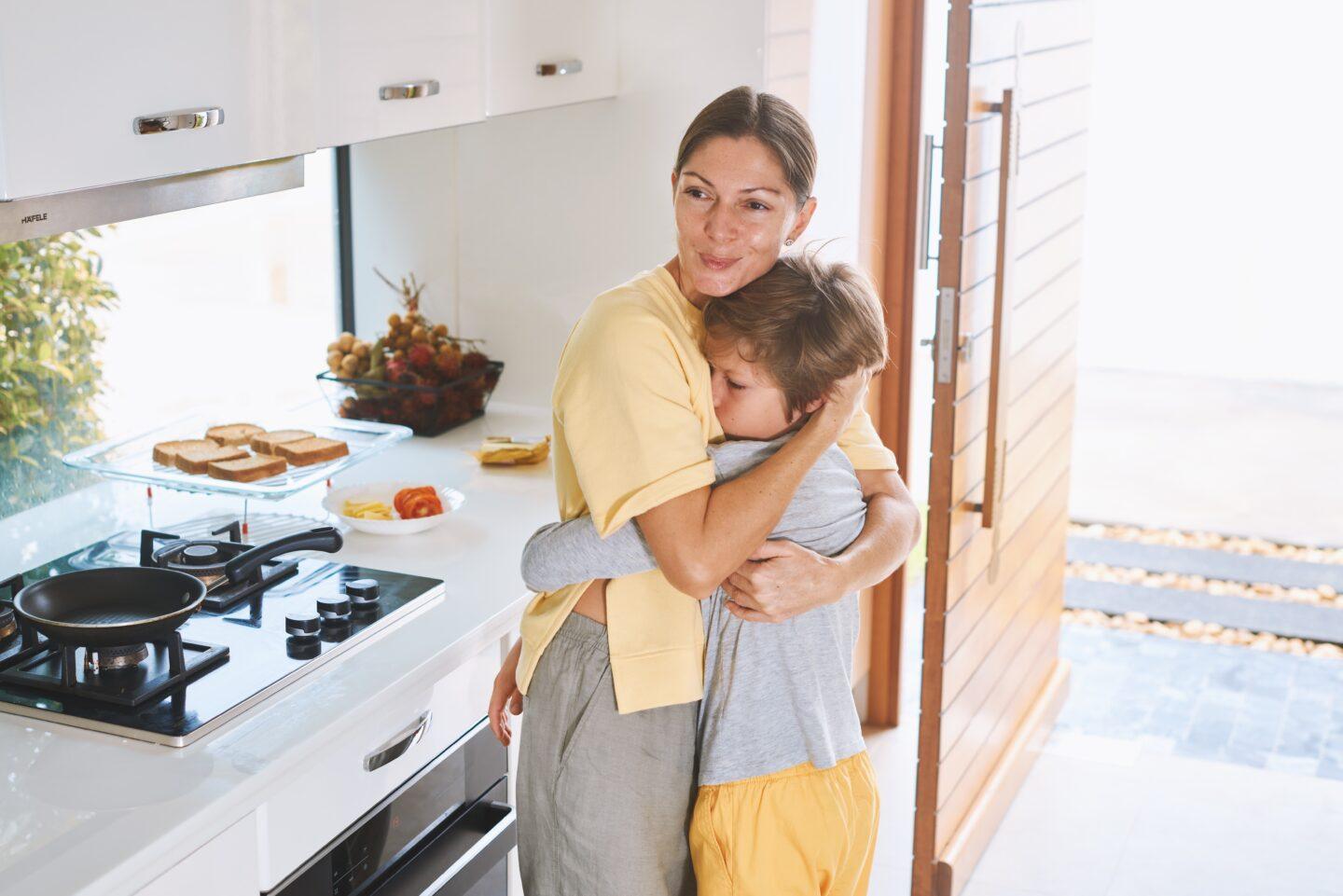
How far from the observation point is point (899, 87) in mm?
3305

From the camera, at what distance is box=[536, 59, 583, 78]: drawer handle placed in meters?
2.37

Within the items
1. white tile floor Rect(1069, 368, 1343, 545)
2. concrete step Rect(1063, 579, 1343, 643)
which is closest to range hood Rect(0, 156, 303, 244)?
concrete step Rect(1063, 579, 1343, 643)

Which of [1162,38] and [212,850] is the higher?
[1162,38]

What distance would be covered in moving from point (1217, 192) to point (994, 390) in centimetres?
522

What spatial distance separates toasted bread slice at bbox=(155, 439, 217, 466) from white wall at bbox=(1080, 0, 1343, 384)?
602 cm

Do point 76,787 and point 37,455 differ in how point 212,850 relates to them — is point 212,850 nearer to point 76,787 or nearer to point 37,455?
point 76,787

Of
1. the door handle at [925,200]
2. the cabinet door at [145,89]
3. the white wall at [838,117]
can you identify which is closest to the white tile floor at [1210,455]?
the door handle at [925,200]

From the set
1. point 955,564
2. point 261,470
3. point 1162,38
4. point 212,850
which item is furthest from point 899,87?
point 1162,38

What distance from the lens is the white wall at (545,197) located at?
253cm

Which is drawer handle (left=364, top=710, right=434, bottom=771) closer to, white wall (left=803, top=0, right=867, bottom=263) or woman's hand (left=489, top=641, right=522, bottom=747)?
woman's hand (left=489, top=641, right=522, bottom=747)

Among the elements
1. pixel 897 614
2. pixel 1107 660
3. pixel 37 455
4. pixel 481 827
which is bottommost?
pixel 1107 660

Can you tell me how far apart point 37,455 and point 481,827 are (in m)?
0.94

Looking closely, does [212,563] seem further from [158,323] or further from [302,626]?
[158,323]

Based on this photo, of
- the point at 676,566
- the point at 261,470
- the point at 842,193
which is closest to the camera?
the point at 676,566
